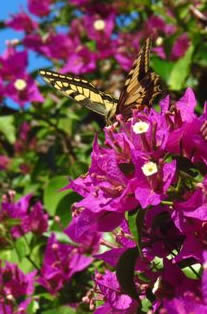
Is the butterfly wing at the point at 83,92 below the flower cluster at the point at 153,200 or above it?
above

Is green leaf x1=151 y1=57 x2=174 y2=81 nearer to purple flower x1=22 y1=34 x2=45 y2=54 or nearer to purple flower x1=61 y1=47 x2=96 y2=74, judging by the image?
purple flower x1=61 y1=47 x2=96 y2=74

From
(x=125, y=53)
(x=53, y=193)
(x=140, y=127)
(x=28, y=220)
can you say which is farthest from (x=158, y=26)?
(x=140, y=127)

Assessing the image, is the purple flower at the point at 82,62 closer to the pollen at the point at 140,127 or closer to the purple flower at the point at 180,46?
the purple flower at the point at 180,46

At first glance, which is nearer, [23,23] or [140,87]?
[140,87]

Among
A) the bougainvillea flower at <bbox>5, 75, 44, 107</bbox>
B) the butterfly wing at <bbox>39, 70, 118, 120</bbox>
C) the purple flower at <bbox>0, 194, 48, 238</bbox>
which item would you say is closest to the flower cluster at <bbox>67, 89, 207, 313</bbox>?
the butterfly wing at <bbox>39, 70, 118, 120</bbox>

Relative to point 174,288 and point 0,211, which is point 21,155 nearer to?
point 0,211

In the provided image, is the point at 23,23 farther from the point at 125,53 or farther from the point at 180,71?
the point at 180,71

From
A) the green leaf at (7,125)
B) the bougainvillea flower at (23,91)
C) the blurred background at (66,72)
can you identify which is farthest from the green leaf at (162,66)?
the green leaf at (7,125)
